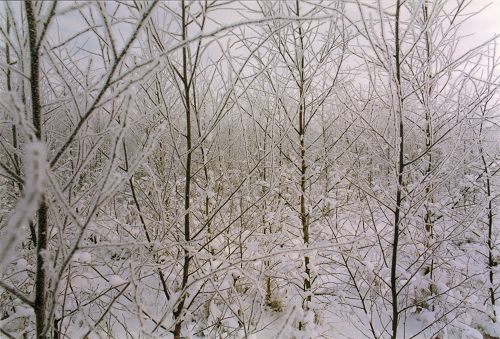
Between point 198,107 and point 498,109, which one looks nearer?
point 198,107

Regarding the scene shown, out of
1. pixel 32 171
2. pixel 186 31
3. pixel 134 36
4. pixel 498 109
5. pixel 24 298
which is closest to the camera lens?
pixel 32 171

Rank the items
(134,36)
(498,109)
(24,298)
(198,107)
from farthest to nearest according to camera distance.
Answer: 1. (498,109)
2. (198,107)
3. (24,298)
4. (134,36)

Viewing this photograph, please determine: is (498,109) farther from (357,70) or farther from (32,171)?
(32,171)

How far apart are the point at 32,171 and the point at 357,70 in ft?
11.8

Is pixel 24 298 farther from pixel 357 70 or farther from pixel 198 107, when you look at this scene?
pixel 357 70

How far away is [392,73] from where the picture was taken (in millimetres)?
1773

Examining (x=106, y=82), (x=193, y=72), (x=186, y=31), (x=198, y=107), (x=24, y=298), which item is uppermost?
(x=186, y=31)

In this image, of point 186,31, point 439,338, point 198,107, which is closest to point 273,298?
point 439,338

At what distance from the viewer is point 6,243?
43 cm

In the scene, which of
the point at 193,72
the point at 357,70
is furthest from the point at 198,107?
the point at 357,70

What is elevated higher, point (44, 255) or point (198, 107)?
point (198, 107)

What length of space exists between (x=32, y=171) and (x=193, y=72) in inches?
56.0

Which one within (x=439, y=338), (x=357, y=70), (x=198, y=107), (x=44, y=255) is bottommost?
(x=439, y=338)

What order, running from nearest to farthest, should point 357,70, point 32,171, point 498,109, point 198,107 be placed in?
point 32,171 < point 198,107 < point 357,70 < point 498,109
